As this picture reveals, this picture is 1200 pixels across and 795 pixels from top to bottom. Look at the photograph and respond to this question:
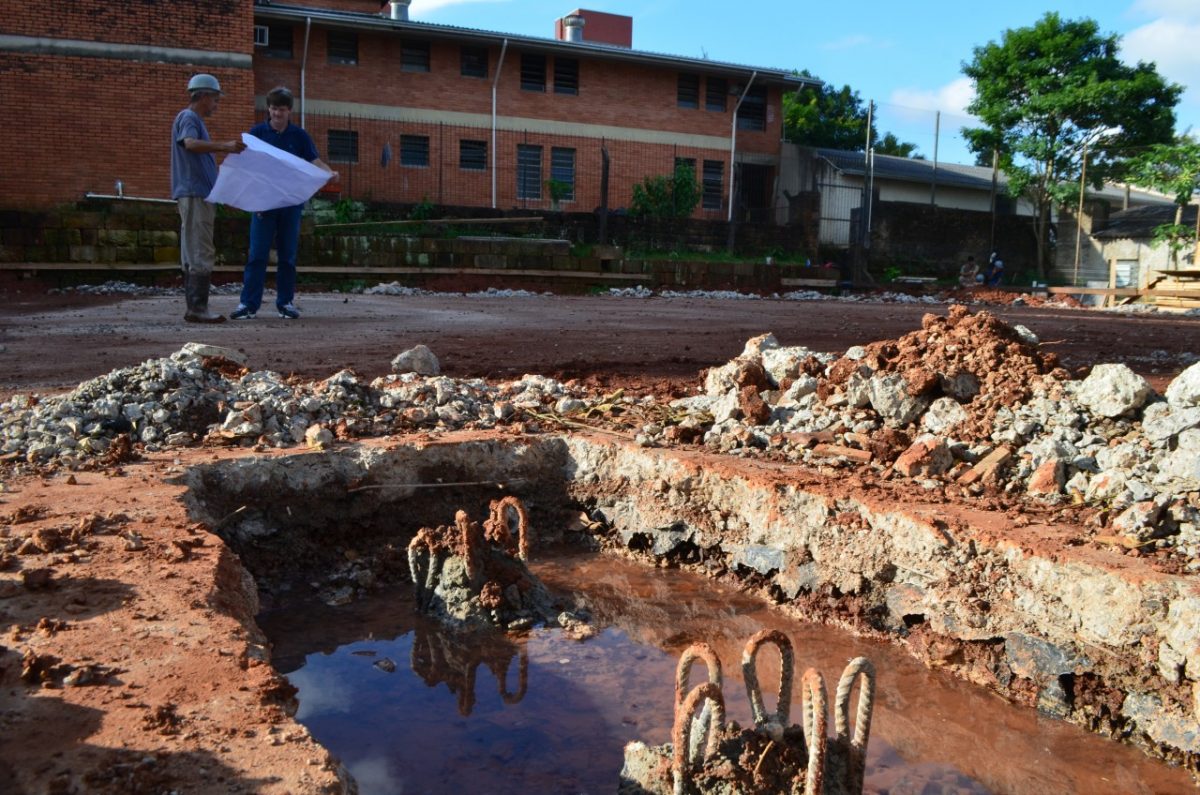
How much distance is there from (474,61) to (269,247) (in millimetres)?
17963

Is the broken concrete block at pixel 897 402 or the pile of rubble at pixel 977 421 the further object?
the broken concrete block at pixel 897 402

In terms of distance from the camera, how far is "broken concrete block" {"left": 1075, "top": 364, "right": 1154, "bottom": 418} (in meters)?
3.75

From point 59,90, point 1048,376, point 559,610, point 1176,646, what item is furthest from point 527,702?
point 59,90

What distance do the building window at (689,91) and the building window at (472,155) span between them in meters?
6.00

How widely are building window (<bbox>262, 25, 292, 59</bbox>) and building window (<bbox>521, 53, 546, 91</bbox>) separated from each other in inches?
229

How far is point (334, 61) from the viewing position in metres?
22.3

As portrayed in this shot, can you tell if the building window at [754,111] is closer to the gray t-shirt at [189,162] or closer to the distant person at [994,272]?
the distant person at [994,272]

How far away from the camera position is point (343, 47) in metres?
22.5

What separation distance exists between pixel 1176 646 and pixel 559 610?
1994 mm

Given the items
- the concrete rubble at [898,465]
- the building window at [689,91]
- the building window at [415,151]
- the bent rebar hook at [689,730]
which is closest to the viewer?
the bent rebar hook at [689,730]

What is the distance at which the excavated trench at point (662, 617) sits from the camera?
2.60 metres

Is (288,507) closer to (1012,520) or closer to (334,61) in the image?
(1012,520)

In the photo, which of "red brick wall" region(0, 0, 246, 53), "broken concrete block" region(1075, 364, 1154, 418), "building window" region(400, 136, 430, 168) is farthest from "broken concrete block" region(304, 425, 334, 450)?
"building window" region(400, 136, 430, 168)

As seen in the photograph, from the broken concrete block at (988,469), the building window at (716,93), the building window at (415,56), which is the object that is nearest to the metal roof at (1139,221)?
the building window at (716,93)
